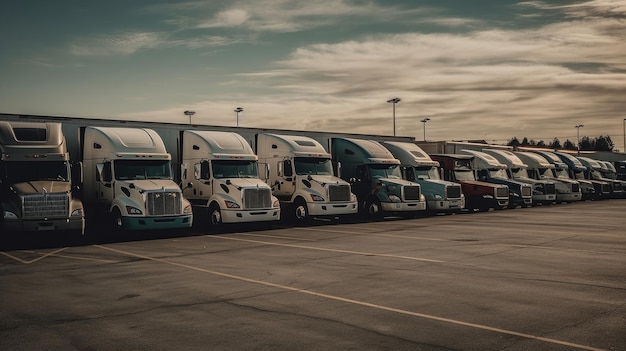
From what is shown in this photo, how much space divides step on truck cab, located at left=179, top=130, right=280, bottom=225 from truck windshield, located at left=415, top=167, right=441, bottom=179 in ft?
32.3

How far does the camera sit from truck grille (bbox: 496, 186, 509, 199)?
33.3 meters

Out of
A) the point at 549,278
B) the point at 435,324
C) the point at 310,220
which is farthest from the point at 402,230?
the point at 435,324

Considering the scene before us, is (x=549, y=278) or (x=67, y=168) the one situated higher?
(x=67, y=168)

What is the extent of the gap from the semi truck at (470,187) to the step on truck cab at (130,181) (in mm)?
16923

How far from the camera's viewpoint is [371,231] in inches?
858

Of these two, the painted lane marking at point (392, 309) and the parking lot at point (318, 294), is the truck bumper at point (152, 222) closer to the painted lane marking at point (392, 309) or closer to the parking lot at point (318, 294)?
the parking lot at point (318, 294)

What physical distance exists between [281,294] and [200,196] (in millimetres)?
13572

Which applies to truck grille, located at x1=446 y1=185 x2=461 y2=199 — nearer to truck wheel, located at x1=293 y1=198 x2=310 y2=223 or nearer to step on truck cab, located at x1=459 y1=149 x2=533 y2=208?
step on truck cab, located at x1=459 y1=149 x2=533 y2=208

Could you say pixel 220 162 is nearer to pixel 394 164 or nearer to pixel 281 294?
pixel 394 164

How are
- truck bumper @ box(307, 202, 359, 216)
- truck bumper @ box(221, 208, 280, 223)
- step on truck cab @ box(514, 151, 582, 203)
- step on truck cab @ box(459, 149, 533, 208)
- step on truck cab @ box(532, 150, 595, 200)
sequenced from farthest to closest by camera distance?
step on truck cab @ box(532, 150, 595, 200) → step on truck cab @ box(514, 151, 582, 203) → step on truck cab @ box(459, 149, 533, 208) → truck bumper @ box(307, 202, 359, 216) → truck bumper @ box(221, 208, 280, 223)

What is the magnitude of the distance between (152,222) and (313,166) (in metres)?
8.30

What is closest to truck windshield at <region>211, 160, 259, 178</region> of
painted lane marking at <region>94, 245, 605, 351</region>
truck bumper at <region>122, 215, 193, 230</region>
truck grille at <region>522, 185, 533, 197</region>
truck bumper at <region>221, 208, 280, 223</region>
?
truck bumper at <region>221, 208, 280, 223</region>

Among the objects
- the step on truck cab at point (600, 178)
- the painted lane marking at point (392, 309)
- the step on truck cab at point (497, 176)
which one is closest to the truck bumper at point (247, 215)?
the painted lane marking at point (392, 309)

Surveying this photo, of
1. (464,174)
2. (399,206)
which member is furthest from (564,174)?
(399,206)
